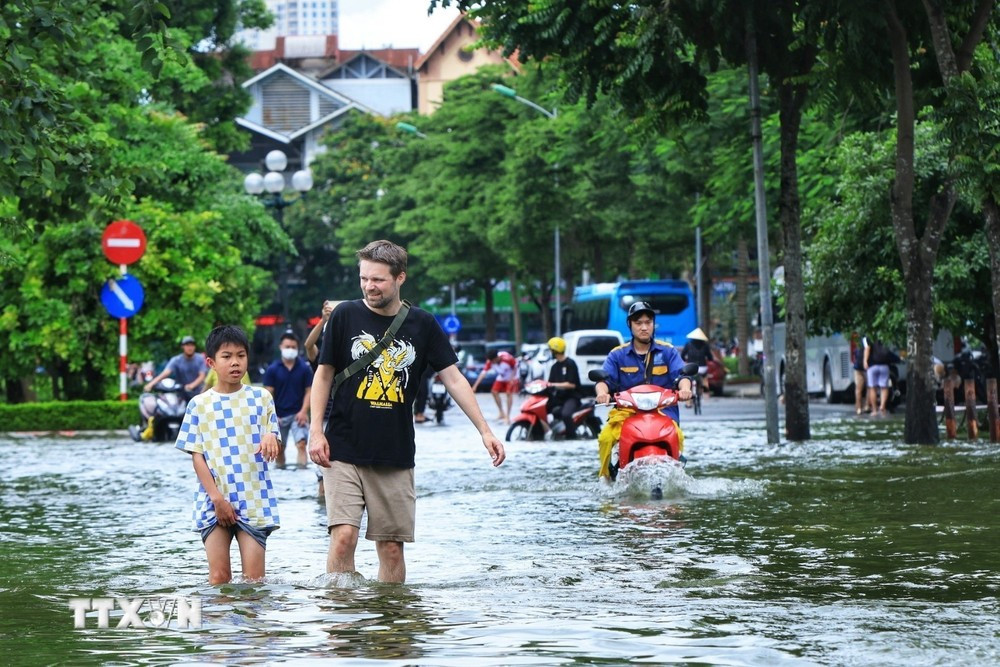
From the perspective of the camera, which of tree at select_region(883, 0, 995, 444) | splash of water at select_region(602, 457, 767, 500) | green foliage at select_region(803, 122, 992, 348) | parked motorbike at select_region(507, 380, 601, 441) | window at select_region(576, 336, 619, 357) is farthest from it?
window at select_region(576, 336, 619, 357)

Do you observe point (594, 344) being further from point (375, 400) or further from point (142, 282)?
point (375, 400)

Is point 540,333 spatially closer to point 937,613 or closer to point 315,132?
point 315,132

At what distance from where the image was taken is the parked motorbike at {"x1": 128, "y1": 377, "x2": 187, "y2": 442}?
2925 cm

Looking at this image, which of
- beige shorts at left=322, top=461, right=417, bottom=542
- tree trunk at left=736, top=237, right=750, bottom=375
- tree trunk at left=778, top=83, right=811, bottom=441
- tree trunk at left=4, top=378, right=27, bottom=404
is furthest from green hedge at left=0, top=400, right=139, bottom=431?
beige shorts at left=322, top=461, right=417, bottom=542

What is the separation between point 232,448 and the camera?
345 inches

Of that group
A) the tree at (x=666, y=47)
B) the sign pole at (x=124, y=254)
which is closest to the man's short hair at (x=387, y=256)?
the tree at (x=666, y=47)

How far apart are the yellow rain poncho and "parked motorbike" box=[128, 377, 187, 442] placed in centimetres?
1406

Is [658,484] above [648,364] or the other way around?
the other way around

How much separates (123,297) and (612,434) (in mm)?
14396

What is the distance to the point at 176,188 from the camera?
41.8 metres

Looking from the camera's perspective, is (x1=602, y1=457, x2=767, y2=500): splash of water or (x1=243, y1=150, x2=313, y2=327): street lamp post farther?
(x1=243, y1=150, x2=313, y2=327): street lamp post

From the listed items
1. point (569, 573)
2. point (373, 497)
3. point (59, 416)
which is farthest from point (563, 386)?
point (373, 497)

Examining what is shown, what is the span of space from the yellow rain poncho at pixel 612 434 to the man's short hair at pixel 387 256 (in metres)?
6.76

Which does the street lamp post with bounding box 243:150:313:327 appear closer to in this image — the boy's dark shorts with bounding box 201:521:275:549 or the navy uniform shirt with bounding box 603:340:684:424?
the navy uniform shirt with bounding box 603:340:684:424
